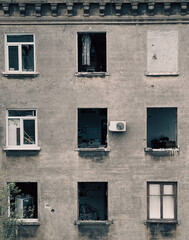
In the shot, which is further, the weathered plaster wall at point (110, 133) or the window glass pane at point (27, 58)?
the window glass pane at point (27, 58)

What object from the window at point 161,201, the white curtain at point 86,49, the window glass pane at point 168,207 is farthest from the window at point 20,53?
the window glass pane at point 168,207

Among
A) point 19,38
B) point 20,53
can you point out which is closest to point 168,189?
point 20,53

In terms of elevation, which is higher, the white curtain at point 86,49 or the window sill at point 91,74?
the white curtain at point 86,49

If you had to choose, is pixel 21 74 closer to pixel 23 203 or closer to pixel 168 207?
pixel 23 203

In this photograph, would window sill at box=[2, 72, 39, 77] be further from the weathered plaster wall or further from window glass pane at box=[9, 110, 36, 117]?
window glass pane at box=[9, 110, 36, 117]

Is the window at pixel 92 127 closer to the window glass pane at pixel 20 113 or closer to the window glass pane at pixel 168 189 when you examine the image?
the window glass pane at pixel 20 113

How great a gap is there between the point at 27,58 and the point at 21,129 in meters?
3.09

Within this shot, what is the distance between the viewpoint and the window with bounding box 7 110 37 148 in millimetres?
14531

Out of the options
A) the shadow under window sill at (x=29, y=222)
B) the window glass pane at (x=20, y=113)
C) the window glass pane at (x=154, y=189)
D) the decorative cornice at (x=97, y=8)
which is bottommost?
the shadow under window sill at (x=29, y=222)

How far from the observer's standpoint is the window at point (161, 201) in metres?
14.3

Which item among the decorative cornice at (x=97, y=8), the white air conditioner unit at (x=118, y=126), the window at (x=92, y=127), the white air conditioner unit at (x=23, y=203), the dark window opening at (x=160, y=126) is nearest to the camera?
the decorative cornice at (x=97, y=8)

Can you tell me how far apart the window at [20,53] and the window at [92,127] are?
127 inches

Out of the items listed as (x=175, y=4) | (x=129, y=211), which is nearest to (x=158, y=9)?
(x=175, y=4)

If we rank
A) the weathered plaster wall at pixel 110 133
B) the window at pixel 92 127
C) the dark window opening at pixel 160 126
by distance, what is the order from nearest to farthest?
the weathered plaster wall at pixel 110 133, the window at pixel 92 127, the dark window opening at pixel 160 126
